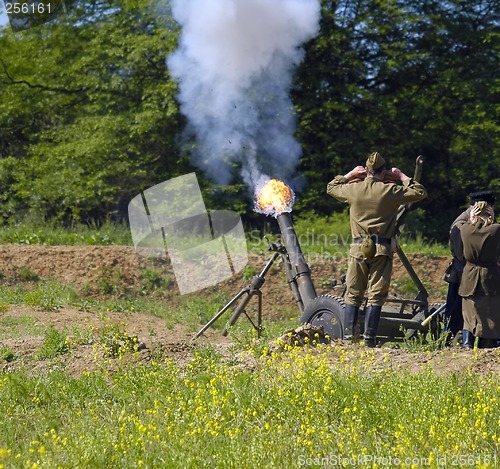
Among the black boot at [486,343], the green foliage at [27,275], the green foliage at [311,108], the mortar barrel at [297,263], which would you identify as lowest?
the black boot at [486,343]

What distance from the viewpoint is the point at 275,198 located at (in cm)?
1102

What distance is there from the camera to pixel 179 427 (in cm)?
666

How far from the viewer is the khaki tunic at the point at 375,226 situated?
9.59 meters

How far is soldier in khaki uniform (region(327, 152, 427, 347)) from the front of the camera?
31.4ft

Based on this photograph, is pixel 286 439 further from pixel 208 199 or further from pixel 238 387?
pixel 208 199

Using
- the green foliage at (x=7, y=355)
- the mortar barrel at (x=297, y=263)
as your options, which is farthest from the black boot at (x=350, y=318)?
the green foliage at (x=7, y=355)

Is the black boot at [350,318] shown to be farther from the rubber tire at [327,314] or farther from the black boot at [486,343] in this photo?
the black boot at [486,343]

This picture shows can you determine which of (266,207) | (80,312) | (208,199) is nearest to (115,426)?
(266,207)

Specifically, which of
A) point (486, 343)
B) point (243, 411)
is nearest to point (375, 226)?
point (486, 343)

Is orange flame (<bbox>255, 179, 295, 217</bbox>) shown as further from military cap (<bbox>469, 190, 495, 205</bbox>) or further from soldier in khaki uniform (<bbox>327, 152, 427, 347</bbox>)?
military cap (<bbox>469, 190, 495, 205</bbox>)

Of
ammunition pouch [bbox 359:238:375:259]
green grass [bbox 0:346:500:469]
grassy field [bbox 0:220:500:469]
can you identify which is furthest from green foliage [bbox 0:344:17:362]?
ammunition pouch [bbox 359:238:375:259]

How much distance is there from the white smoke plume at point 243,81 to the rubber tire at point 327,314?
6.59m

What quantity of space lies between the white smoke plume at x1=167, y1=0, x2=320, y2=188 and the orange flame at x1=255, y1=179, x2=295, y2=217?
555 centimetres

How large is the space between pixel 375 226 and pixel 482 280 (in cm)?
113
